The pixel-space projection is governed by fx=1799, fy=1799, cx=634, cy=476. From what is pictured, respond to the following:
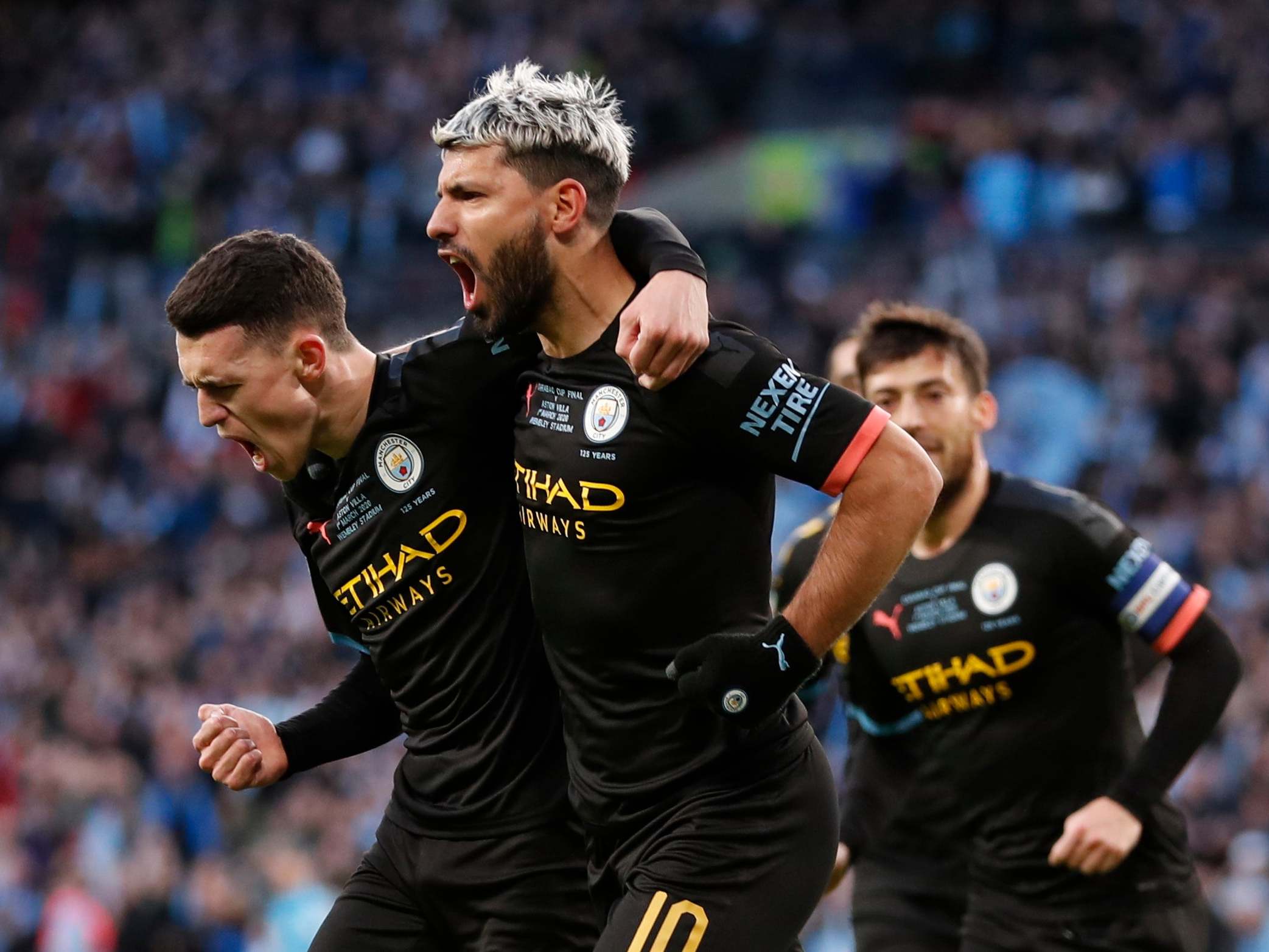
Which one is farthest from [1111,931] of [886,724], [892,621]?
[892,621]

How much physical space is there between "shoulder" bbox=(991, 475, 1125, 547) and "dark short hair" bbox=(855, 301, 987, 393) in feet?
1.25

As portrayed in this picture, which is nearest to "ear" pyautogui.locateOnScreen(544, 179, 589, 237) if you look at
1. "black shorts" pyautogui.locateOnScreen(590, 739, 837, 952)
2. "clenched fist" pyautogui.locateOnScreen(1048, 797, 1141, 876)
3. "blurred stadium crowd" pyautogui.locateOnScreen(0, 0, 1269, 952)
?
"black shorts" pyautogui.locateOnScreen(590, 739, 837, 952)

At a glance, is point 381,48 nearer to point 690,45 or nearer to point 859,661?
point 690,45

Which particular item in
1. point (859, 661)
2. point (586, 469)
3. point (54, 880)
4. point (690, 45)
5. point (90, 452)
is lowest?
point (54, 880)

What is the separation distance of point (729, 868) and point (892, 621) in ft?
6.17

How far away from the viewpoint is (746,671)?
3.62 m

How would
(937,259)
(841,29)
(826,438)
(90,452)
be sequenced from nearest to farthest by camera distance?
(826,438)
(937,259)
(90,452)
(841,29)

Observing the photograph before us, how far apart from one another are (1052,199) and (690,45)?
6345 mm

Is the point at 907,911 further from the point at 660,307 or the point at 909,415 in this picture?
the point at 660,307

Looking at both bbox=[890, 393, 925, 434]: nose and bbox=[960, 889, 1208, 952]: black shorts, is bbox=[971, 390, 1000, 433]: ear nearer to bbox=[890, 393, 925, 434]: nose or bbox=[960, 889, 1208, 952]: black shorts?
bbox=[890, 393, 925, 434]: nose

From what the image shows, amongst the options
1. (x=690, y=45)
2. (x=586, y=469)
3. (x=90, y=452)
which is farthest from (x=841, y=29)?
(x=586, y=469)

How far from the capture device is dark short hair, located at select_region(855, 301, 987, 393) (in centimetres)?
556

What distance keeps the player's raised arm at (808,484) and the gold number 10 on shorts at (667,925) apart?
41 cm

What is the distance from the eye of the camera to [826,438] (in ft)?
11.9
